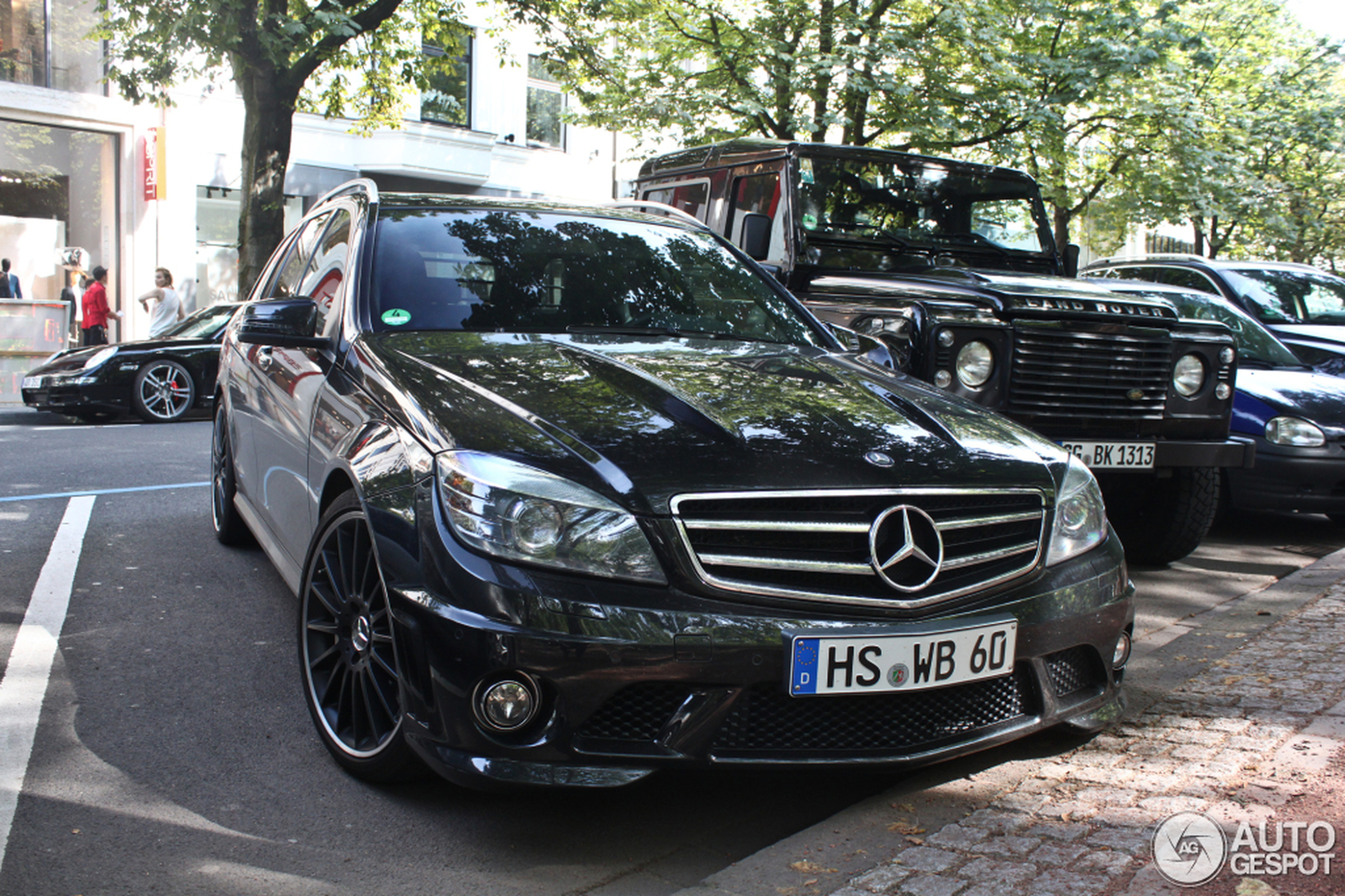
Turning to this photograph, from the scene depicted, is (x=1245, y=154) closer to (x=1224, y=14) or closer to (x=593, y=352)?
(x=1224, y=14)

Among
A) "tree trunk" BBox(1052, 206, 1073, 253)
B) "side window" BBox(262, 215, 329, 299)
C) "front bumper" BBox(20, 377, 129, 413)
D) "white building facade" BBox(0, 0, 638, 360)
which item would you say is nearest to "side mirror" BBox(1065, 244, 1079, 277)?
"side window" BBox(262, 215, 329, 299)

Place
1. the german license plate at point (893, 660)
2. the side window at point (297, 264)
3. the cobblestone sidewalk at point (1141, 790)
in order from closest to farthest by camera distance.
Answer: the cobblestone sidewalk at point (1141, 790), the german license plate at point (893, 660), the side window at point (297, 264)

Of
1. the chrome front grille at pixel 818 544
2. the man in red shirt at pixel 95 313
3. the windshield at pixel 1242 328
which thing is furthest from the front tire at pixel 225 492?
the man in red shirt at pixel 95 313

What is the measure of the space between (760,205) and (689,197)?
1172 millimetres

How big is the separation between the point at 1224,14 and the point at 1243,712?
23405 millimetres

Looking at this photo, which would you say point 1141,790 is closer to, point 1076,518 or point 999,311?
point 1076,518

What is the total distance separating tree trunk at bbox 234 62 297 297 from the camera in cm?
1491

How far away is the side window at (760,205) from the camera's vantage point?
23.3 feet

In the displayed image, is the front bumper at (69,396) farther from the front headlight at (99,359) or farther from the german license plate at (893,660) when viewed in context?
the german license plate at (893,660)

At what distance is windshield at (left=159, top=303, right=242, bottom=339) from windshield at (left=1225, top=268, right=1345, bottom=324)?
1049 centimetres

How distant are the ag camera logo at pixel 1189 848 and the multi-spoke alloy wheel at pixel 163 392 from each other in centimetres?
1237

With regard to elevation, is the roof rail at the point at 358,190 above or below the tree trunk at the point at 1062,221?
below

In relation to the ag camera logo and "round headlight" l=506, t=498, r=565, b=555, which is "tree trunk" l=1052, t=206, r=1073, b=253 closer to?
the ag camera logo

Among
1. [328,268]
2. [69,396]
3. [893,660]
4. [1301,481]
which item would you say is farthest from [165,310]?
[893,660]
